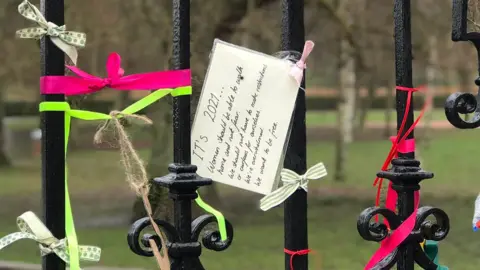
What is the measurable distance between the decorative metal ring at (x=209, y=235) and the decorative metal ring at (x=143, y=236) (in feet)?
0.14

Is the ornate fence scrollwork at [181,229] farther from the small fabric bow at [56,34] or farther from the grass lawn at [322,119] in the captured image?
the grass lawn at [322,119]

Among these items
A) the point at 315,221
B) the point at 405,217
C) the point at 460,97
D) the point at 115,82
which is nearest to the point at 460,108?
the point at 460,97

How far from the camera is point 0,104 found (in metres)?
15.1

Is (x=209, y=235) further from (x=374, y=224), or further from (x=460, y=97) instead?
(x=460, y=97)

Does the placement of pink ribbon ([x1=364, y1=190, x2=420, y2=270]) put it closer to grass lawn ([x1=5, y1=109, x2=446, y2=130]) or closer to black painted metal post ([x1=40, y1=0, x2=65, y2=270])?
black painted metal post ([x1=40, y1=0, x2=65, y2=270])

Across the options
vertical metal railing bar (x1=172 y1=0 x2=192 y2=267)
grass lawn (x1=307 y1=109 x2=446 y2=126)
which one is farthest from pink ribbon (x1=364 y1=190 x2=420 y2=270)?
grass lawn (x1=307 y1=109 x2=446 y2=126)

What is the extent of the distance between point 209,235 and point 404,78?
1.73 ft

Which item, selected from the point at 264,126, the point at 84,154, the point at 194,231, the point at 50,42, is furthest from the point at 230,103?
the point at 84,154

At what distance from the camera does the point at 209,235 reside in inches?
58.1

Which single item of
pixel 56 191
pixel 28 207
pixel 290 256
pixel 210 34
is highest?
pixel 210 34

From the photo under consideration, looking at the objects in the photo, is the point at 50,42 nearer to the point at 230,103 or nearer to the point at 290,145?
the point at 230,103

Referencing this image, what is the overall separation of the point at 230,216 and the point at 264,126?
858 cm

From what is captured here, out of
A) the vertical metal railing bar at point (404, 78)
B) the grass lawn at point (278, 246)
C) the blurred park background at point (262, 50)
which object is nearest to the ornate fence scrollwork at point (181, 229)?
the vertical metal railing bar at point (404, 78)

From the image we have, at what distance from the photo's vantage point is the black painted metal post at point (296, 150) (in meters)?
1.50
